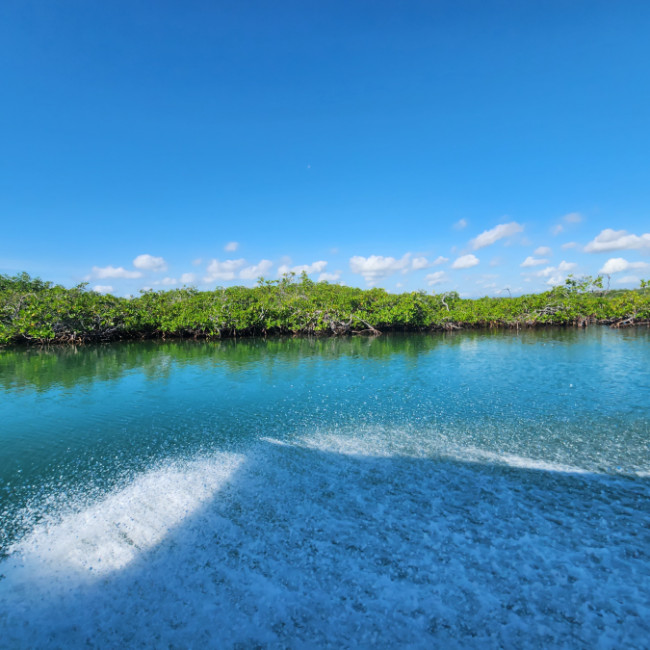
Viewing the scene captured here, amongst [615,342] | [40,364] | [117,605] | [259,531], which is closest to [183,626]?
[117,605]

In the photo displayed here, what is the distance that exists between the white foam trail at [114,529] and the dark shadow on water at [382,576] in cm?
25

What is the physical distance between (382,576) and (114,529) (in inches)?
154

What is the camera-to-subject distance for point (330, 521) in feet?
17.6

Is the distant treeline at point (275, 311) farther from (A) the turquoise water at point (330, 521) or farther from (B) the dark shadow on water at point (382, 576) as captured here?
(B) the dark shadow on water at point (382, 576)

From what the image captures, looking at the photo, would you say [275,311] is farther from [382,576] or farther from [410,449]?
[382,576]

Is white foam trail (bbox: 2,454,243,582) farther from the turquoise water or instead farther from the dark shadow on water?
the dark shadow on water

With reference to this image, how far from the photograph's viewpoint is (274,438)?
8.78 m

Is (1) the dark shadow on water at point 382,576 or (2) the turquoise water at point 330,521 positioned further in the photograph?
(2) the turquoise water at point 330,521

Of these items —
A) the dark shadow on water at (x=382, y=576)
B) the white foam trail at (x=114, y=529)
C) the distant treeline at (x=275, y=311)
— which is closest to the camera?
the dark shadow on water at (x=382, y=576)

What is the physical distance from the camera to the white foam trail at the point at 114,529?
4.56 m

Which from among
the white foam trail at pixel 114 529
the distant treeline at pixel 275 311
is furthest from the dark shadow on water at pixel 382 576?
the distant treeline at pixel 275 311

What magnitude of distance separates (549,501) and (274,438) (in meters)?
5.70

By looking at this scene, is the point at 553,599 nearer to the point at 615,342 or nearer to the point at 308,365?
the point at 308,365

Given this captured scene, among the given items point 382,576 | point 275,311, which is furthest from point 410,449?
point 275,311
